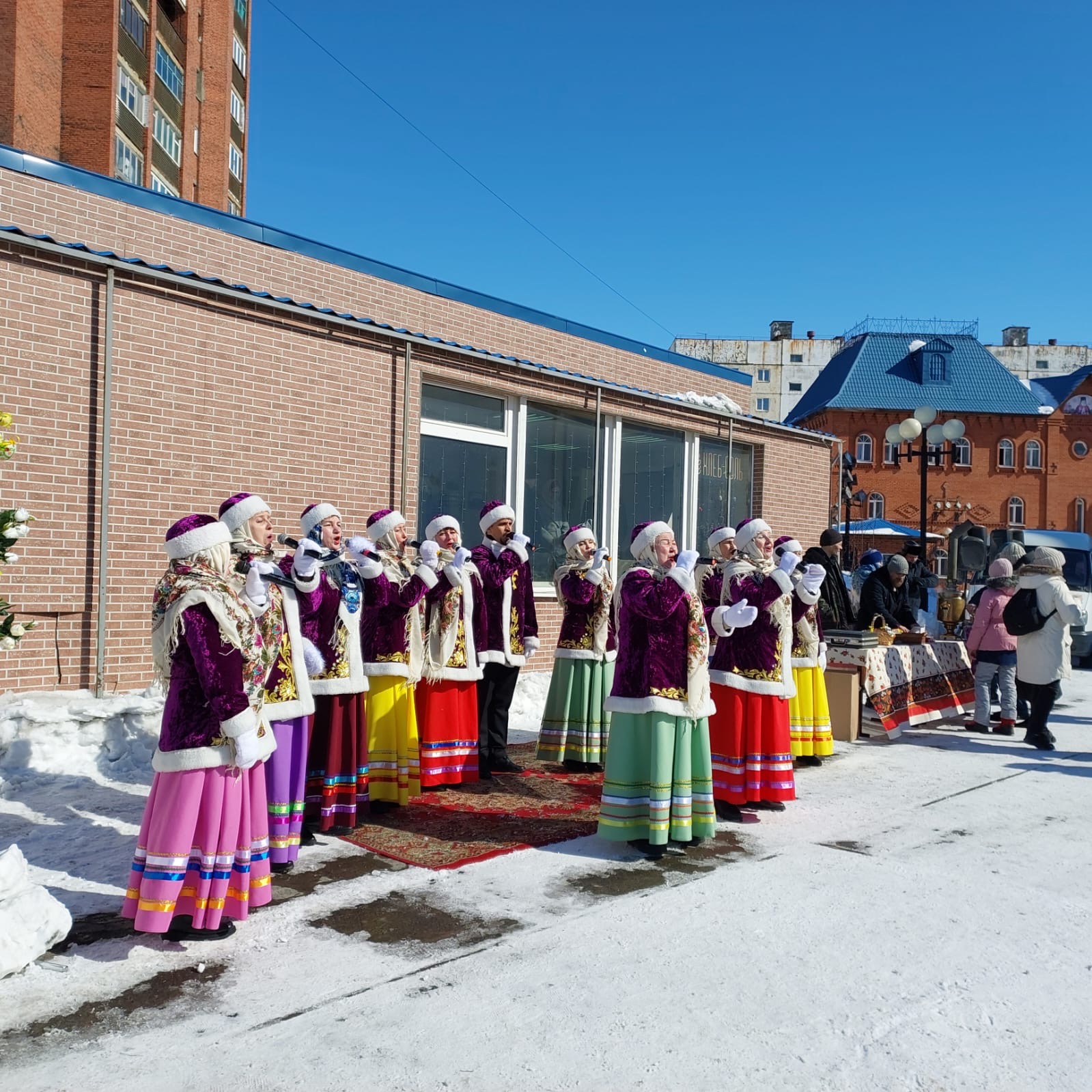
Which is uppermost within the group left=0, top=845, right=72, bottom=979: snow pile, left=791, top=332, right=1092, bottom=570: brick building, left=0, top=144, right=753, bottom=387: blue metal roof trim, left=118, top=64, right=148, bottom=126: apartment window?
left=118, top=64, right=148, bottom=126: apartment window

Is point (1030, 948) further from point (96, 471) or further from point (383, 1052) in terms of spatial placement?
point (96, 471)

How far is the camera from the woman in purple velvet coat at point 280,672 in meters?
4.76

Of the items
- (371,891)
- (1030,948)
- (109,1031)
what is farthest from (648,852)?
(109,1031)

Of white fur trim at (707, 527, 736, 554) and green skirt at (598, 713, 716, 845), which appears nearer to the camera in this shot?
green skirt at (598, 713, 716, 845)

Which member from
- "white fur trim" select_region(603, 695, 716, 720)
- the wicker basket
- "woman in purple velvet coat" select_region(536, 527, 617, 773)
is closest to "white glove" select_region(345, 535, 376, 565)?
"white fur trim" select_region(603, 695, 716, 720)

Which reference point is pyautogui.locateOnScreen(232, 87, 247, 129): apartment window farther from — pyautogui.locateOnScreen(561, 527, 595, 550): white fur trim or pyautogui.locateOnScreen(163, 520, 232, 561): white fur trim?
pyautogui.locateOnScreen(163, 520, 232, 561): white fur trim

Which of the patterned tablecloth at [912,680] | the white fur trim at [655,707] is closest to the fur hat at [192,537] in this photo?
the white fur trim at [655,707]

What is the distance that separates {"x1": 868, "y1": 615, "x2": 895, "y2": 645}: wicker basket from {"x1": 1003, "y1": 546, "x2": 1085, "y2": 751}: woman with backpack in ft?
3.33

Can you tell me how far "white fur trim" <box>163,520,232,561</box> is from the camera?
13.3 feet

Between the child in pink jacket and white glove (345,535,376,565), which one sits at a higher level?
white glove (345,535,376,565)

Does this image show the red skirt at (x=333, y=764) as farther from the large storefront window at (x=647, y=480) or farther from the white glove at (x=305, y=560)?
the large storefront window at (x=647, y=480)

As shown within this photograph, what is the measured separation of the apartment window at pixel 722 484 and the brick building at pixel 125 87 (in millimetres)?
18842

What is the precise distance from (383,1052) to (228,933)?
1.19 meters

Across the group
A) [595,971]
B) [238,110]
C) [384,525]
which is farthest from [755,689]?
[238,110]
